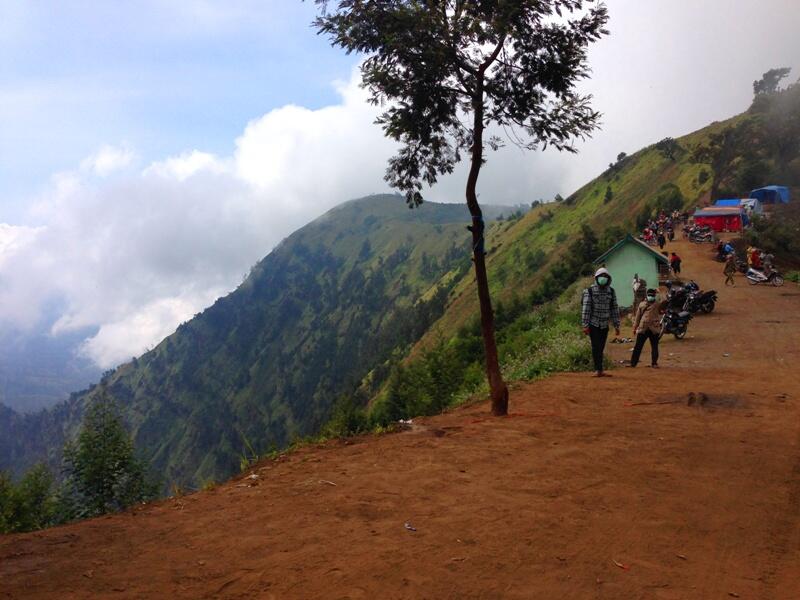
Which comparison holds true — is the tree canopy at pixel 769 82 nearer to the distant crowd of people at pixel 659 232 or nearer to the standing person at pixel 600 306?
the distant crowd of people at pixel 659 232

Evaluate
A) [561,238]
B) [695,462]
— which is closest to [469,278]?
[561,238]

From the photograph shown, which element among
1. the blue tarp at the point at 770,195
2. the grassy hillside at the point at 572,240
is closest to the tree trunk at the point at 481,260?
the grassy hillside at the point at 572,240

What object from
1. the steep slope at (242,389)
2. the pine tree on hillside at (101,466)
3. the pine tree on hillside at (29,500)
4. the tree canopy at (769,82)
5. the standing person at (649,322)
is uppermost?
the tree canopy at (769,82)

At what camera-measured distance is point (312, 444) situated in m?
8.52

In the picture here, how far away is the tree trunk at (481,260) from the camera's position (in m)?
9.02

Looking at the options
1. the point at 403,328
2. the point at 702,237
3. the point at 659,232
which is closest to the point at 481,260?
the point at 659,232

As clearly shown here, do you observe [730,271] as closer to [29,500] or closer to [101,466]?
[101,466]

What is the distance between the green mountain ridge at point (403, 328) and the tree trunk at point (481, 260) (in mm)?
3570

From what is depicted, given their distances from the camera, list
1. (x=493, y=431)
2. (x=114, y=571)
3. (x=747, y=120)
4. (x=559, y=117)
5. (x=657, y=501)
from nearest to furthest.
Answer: (x=114, y=571) < (x=657, y=501) < (x=493, y=431) < (x=559, y=117) < (x=747, y=120)

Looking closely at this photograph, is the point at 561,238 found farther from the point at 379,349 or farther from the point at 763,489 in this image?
the point at 763,489

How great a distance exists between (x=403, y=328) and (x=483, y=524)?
11477 centimetres

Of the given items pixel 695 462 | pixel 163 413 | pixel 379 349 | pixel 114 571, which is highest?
pixel 114 571

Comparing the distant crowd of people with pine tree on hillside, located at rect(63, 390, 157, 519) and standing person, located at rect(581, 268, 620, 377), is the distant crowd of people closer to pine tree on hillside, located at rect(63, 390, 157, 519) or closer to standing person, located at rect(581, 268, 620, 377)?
standing person, located at rect(581, 268, 620, 377)

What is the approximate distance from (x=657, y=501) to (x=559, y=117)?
6.05 metres
